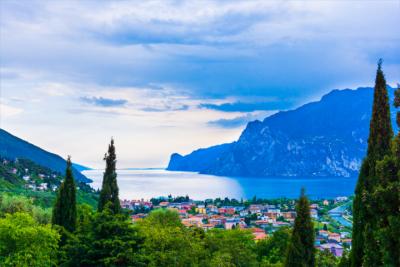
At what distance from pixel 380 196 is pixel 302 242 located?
8.82 metres

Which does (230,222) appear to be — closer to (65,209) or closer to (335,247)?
(335,247)

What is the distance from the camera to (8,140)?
559 feet

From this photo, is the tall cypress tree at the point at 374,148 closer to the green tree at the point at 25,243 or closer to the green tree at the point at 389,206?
the green tree at the point at 389,206

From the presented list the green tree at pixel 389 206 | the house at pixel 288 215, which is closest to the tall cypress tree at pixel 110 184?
the green tree at pixel 389 206

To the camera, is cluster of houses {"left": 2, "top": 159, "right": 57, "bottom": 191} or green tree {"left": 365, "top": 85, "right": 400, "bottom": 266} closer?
green tree {"left": 365, "top": 85, "right": 400, "bottom": 266}

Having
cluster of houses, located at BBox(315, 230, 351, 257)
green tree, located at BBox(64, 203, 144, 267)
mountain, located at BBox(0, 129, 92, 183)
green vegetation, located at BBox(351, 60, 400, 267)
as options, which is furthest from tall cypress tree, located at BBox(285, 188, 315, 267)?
mountain, located at BBox(0, 129, 92, 183)

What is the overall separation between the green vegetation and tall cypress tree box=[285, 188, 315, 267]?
294 centimetres

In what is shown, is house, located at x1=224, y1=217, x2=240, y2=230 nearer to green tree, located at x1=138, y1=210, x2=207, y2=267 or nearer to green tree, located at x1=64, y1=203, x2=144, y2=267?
green tree, located at x1=138, y1=210, x2=207, y2=267

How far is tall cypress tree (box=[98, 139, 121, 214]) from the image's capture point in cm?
2516

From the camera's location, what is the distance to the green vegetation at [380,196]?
28.8ft

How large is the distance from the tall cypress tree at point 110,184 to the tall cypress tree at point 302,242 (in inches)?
424

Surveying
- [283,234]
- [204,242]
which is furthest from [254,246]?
[204,242]

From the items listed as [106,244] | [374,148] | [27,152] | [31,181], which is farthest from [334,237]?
[27,152]

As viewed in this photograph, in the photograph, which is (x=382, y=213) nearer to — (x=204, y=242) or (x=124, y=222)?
(x=124, y=222)
